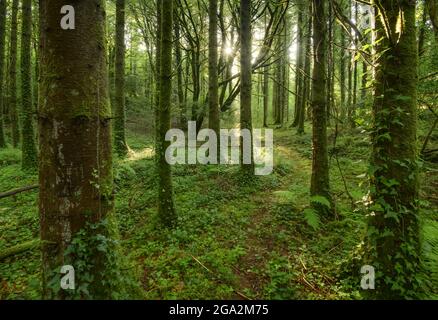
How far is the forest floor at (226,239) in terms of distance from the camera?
3.96 meters

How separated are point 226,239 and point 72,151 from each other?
11.8 feet

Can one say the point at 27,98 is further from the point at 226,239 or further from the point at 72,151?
the point at 72,151

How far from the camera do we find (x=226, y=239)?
541cm

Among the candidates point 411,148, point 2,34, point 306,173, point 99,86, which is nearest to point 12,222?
point 99,86

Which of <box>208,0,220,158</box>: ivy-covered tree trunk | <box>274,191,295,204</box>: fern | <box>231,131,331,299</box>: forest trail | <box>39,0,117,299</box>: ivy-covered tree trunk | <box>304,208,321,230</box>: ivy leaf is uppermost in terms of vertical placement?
<box>208,0,220,158</box>: ivy-covered tree trunk

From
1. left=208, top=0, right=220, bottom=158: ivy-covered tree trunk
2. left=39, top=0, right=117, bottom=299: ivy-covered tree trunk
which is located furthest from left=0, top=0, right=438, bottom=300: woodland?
left=208, top=0, right=220, bottom=158: ivy-covered tree trunk

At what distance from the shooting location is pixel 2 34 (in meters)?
13.5

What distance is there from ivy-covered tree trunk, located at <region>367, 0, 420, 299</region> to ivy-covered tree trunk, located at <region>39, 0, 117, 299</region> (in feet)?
10.5

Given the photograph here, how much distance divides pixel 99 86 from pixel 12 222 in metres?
5.15

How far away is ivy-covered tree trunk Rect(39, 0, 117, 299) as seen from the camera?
250cm

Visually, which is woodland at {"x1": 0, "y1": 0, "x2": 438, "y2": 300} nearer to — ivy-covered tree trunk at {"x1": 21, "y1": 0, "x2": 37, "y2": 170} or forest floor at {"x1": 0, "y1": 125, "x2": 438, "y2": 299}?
forest floor at {"x1": 0, "y1": 125, "x2": 438, "y2": 299}

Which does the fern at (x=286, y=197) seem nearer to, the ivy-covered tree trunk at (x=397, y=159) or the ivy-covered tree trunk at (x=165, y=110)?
the ivy-covered tree trunk at (x=165, y=110)

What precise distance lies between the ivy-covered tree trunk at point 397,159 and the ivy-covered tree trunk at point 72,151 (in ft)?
10.5

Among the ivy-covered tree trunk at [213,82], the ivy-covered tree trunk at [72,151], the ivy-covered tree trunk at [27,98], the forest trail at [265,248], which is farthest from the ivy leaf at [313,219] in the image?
the ivy-covered tree trunk at [27,98]
